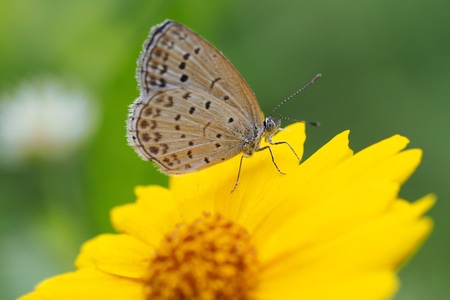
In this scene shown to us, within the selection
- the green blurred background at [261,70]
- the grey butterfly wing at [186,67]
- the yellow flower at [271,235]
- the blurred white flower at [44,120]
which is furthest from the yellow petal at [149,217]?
the blurred white flower at [44,120]

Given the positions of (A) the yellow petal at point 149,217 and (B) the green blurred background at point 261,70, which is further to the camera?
(B) the green blurred background at point 261,70

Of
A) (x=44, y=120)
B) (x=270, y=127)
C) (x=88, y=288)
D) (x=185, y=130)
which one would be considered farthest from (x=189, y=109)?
(x=44, y=120)

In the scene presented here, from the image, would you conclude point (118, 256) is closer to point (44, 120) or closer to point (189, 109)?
point (189, 109)

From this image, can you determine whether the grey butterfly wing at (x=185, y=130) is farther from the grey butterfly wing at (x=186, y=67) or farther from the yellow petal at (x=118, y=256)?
the yellow petal at (x=118, y=256)

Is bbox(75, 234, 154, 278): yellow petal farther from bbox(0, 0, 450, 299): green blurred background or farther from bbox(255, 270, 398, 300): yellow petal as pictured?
bbox(0, 0, 450, 299): green blurred background

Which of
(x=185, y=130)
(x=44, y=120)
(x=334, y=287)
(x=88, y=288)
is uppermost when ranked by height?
(x=44, y=120)

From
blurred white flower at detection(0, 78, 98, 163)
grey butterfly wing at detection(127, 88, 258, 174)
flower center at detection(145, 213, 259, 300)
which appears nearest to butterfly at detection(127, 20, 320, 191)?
grey butterfly wing at detection(127, 88, 258, 174)

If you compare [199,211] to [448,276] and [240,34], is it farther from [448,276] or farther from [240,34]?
[240,34]
